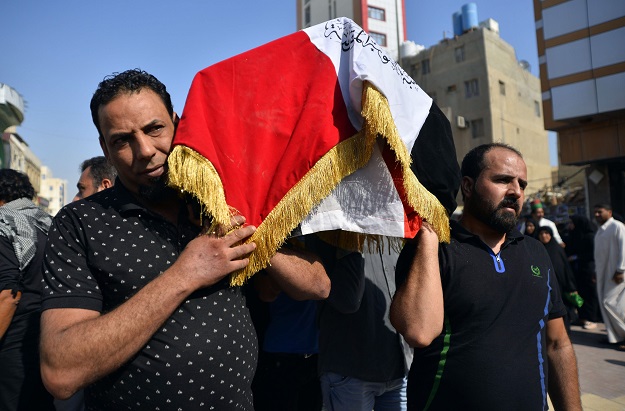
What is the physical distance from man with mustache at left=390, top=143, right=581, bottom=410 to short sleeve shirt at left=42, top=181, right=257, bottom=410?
782 millimetres

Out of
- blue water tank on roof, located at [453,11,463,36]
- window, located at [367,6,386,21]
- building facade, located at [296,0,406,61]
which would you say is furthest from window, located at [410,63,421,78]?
window, located at [367,6,386,21]

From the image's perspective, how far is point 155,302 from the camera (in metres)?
1.37

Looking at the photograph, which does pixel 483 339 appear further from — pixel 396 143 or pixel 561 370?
pixel 396 143

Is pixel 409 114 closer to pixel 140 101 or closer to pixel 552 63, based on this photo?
pixel 140 101

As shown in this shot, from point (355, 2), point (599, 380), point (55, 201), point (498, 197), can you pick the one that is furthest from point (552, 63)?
point (55, 201)

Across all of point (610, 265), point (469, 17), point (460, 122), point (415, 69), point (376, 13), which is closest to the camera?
point (610, 265)

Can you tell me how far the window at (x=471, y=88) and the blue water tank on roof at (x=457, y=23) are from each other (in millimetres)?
4461

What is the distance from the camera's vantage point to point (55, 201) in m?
79.9

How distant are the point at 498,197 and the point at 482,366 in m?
0.79

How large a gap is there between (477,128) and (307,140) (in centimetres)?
3256

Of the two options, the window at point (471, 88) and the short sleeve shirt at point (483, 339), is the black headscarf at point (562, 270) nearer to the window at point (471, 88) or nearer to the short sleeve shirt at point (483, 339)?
the short sleeve shirt at point (483, 339)

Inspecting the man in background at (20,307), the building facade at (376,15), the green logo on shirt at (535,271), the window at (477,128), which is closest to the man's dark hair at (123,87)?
the man in background at (20,307)

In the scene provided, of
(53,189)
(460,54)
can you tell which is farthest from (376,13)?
(53,189)

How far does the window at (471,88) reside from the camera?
A: 103 ft
